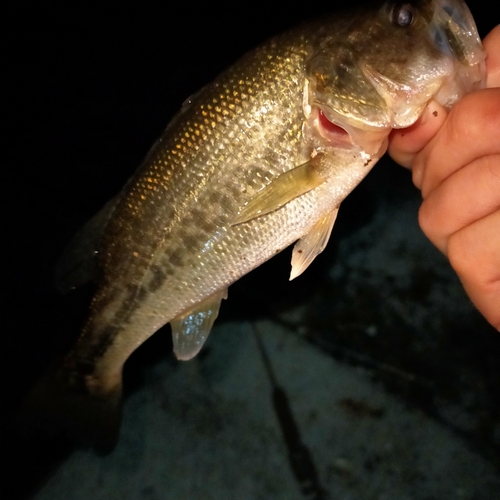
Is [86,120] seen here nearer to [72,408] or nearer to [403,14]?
[72,408]

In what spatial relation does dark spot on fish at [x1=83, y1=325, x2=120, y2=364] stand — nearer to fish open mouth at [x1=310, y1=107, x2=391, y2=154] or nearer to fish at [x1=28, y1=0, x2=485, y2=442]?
fish at [x1=28, y1=0, x2=485, y2=442]

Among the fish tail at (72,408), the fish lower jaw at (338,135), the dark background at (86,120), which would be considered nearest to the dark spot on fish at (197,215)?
the fish lower jaw at (338,135)

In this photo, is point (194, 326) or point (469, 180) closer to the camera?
point (469, 180)

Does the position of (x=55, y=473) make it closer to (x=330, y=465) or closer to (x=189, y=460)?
(x=189, y=460)

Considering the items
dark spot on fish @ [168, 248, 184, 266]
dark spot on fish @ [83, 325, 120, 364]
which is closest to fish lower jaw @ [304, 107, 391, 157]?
dark spot on fish @ [168, 248, 184, 266]

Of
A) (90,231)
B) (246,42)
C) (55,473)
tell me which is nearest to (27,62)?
(246,42)

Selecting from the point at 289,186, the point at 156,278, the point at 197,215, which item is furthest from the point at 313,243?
the point at 156,278
